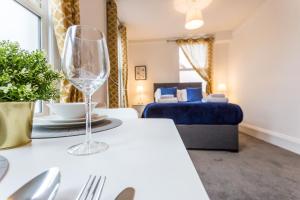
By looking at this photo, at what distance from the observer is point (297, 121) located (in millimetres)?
2793

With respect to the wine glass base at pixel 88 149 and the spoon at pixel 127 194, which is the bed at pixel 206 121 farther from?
the spoon at pixel 127 194

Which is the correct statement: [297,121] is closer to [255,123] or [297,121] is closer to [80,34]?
[255,123]

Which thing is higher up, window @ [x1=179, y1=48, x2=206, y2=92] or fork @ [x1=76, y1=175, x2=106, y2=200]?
window @ [x1=179, y1=48, x2=206, y2=92]

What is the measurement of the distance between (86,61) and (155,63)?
544 cm

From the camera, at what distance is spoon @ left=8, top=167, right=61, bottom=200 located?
0.24m

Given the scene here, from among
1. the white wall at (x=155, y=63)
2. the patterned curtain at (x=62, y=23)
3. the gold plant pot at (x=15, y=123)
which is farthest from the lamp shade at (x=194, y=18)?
the gold plant pot at (x=15, y=123)

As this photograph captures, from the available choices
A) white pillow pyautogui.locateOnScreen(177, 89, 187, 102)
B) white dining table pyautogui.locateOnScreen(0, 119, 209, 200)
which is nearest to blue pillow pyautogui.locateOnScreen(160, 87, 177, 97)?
white pillow pyautogui.locateOnScreen(177, 89, 187, 102)

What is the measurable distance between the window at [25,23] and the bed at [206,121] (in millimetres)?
1752

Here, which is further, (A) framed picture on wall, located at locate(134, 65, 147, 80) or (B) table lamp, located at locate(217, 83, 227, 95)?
(A) framed picture on wall, located at locate(134, 65, 147, 80)

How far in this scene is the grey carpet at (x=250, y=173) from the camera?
1606 millimetres

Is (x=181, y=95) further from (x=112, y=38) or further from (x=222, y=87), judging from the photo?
(x=112, y=38)

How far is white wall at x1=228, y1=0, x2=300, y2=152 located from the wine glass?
3237 mm

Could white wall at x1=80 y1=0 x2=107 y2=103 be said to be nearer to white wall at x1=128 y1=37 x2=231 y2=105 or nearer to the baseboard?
white wall at x1=128 y1=37 x2=231 y2=105

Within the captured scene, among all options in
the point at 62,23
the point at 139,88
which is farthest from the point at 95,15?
the point at 139,88
